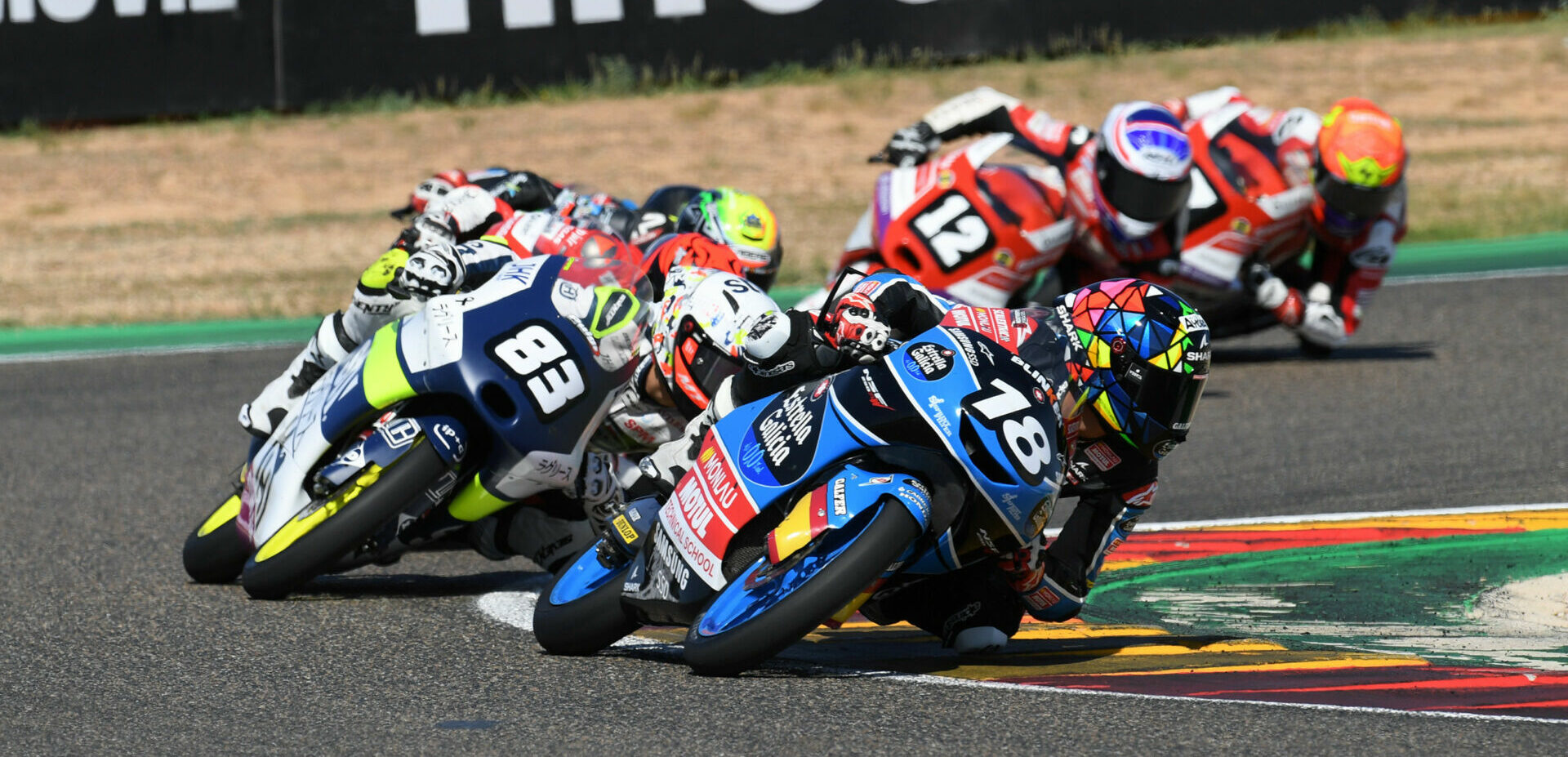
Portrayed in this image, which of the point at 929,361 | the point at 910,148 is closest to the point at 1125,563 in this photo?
the point at 929,361

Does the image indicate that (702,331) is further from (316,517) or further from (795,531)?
(316,517)

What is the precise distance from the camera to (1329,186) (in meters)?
10.3

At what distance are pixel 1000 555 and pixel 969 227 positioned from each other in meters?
4.83

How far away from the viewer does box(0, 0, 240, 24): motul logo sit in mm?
15766

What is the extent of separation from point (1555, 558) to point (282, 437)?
4028 mm

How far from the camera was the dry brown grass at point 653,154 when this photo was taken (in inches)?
619

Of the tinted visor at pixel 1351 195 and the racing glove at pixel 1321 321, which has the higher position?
the tinted visor at pixel 1351 195

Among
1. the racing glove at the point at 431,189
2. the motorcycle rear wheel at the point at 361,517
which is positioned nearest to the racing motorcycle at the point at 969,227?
the racing glove at the point at 431,189

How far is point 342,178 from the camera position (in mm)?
17844

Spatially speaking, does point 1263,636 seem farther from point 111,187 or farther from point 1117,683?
point 111,187

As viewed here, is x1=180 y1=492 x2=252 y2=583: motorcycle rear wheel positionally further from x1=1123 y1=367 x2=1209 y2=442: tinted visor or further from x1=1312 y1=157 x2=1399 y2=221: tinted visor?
x1=1312 y1=157 x2=1399 y2=221: tinted visor

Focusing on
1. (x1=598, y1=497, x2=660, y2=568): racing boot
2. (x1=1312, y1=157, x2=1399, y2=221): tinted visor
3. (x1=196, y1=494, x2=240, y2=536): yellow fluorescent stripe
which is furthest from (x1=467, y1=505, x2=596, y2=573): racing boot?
(x1=1312, y1=157, x2=1399, y2=221): tinted visor

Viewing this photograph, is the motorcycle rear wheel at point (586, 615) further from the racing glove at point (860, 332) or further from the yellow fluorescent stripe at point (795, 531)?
the racing glove at point (860, 332)

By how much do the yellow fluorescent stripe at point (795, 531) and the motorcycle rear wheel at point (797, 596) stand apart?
0.06 metres
